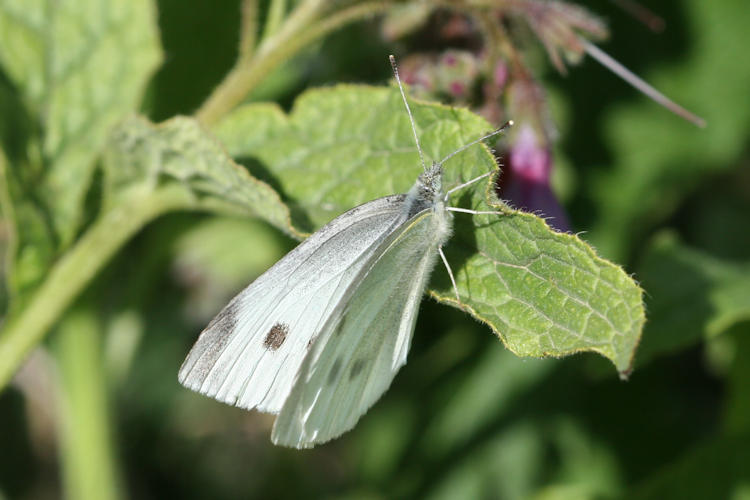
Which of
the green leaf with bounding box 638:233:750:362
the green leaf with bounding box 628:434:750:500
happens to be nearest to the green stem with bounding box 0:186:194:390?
the green leaf with bounding box 638:233:750:362

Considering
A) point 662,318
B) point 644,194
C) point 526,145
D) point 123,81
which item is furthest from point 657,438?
point 123,81

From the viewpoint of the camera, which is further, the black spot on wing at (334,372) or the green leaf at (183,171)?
the black spot on wing at (334,372)

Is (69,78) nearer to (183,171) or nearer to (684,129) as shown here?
(183,171)

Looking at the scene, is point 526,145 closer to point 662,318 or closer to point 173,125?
point 662,318

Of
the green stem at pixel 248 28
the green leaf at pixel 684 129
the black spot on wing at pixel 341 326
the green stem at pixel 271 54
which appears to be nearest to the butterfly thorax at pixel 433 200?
the black spot on wing at pixel 341 326

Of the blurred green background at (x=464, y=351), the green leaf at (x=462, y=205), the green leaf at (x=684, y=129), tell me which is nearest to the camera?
the green leaf at (x=462, y=205)

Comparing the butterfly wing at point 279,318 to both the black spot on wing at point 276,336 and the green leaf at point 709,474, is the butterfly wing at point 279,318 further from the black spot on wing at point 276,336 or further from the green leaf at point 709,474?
the green leaf at point 709,474
